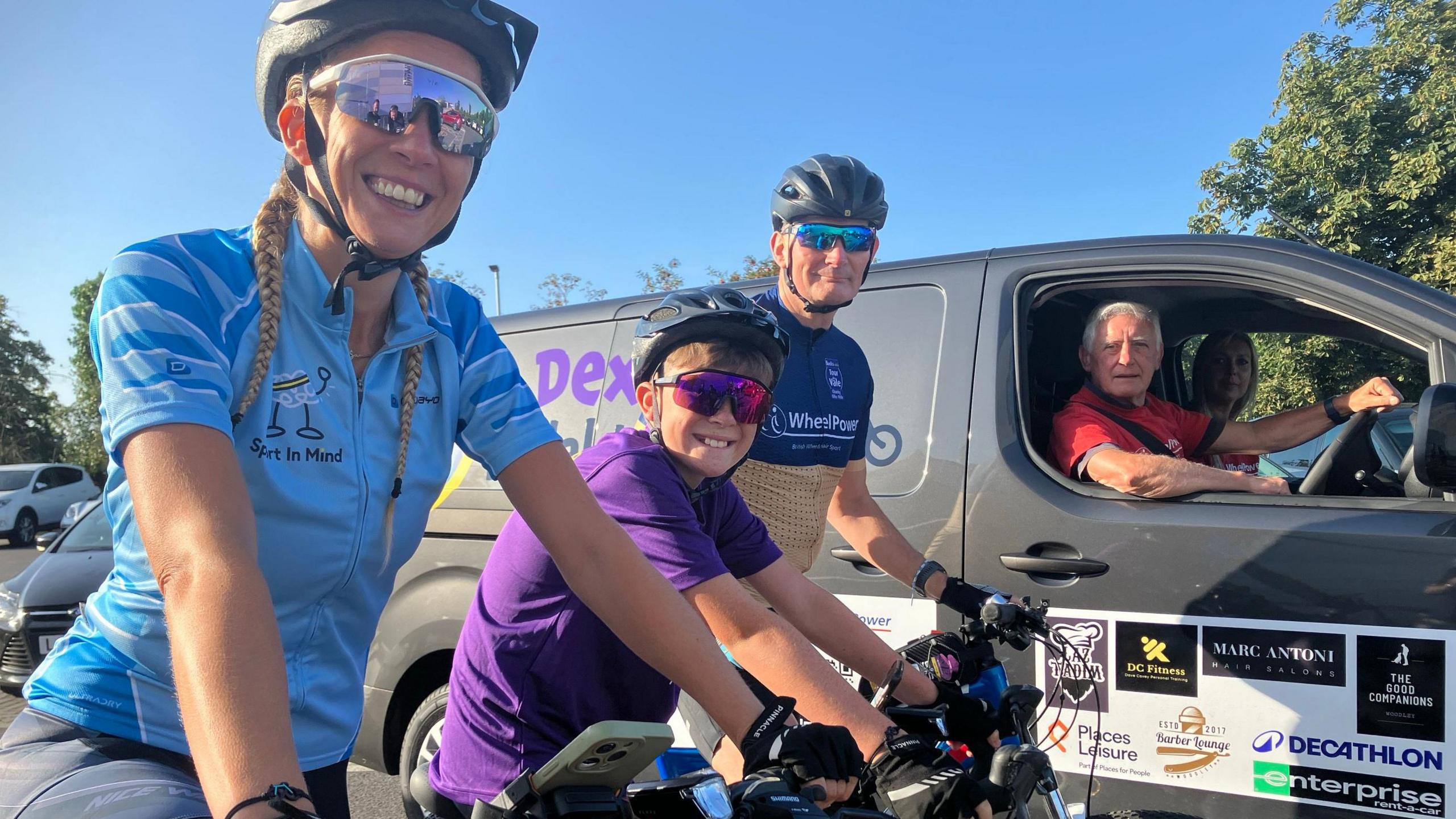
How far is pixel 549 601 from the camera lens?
175 centimetres

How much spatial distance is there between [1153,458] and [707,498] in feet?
4.99

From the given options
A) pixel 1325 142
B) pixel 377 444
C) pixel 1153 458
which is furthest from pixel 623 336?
pixel 1325 142

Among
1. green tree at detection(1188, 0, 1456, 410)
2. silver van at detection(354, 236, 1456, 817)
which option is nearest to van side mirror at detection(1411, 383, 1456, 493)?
silver van at detection(354, 236, 1456, 817)

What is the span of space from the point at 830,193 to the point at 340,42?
6.41 feet

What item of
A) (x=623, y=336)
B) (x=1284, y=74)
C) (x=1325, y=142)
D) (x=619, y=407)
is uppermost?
(x=1284, y=74)

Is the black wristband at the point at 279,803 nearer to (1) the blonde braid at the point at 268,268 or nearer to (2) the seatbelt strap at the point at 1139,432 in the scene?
(1) the blonde braid at the point at 268,268

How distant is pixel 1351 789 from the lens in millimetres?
2408

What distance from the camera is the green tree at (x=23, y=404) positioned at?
41156mm

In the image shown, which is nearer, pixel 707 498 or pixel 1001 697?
pixel 1001 697

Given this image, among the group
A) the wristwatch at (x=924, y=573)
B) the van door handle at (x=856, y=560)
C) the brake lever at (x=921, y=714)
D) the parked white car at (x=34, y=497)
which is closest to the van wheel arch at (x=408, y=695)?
the van door handle at (x=856, y=560)

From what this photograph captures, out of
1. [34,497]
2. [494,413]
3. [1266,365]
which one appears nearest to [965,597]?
[494,413]

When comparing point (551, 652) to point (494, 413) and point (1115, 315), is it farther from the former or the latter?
point (1115, 315)

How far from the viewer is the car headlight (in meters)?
6.05

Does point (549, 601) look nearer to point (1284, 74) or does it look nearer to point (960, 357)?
point (960, 357)
